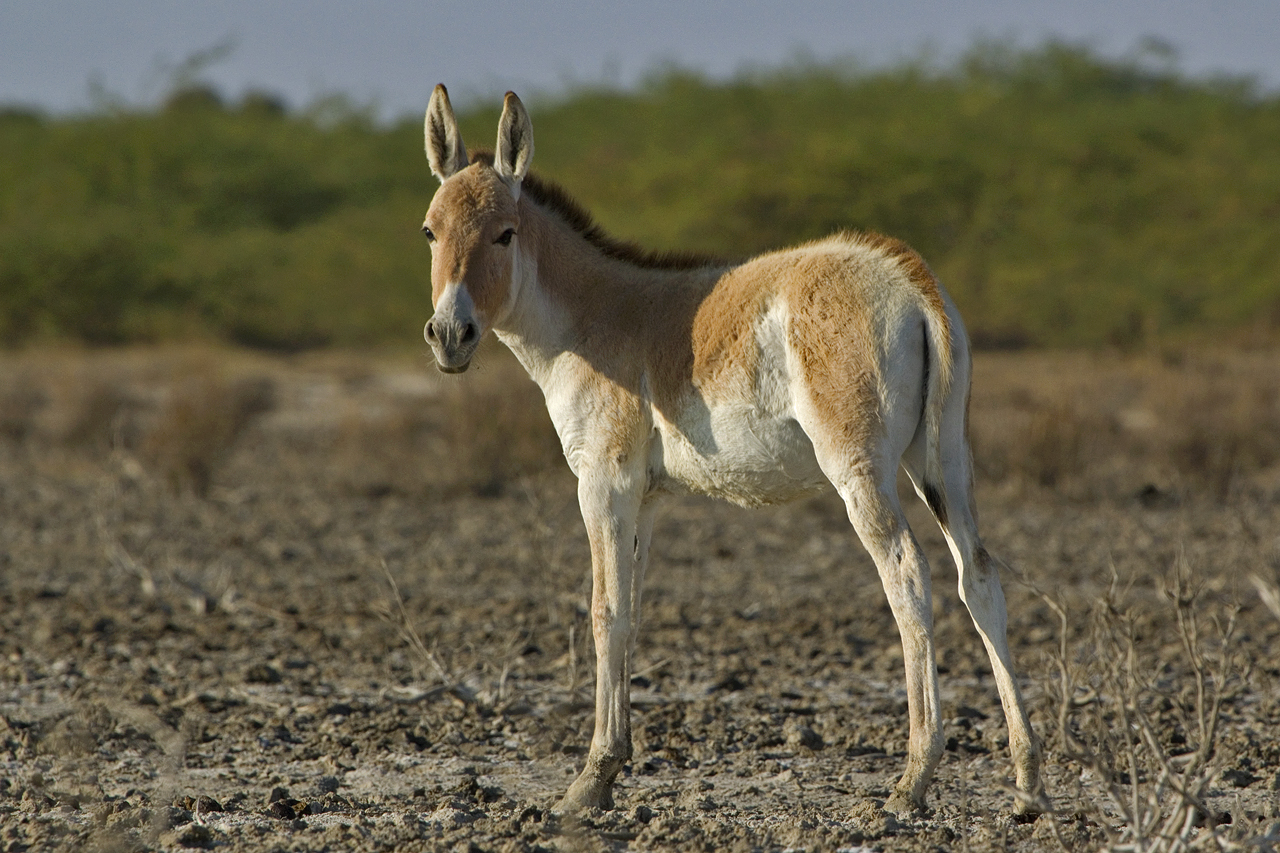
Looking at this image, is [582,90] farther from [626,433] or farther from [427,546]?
[626,433]

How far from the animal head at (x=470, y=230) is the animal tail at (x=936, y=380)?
1.61m

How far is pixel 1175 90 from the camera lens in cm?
4472

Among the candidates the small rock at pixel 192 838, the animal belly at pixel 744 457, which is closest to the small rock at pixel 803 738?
the animal belly at pixel 744 457

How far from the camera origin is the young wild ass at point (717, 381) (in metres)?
4.81

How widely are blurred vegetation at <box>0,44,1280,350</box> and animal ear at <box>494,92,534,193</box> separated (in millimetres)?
17284

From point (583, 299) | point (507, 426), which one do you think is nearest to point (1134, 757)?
point (583, 299)

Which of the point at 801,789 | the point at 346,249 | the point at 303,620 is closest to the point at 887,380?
the point at 801,789

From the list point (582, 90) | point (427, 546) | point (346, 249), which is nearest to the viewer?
point (427, 546)

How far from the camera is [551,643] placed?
25.7 feet

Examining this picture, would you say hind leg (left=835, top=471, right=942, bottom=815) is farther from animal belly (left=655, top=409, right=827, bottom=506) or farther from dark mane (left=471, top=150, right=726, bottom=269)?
dark mane (left=471, top=150, right=726, bottom=269)

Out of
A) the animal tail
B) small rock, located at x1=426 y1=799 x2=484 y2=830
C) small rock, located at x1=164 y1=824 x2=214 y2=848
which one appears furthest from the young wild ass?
small rock, located at x1=164 y1=824 x2=214 y2=848

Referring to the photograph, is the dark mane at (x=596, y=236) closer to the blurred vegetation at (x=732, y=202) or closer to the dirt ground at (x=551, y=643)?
the dirt ground at (x=551, y=643)

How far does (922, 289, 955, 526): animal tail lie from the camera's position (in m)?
4.81

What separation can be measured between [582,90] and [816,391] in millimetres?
43577
